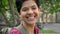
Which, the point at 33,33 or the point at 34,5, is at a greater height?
the point at 34,5

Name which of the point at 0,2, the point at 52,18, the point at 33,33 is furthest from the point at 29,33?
the point at 52,18

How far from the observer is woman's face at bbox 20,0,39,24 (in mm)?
1525

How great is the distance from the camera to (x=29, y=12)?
1.52 metres

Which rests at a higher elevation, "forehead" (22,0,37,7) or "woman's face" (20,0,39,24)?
"forehead" (22,0,37,7)

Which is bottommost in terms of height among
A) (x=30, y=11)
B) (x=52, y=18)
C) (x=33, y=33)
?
(x=52, y=18)

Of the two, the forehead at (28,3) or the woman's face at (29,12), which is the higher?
the forehead at (28,3)

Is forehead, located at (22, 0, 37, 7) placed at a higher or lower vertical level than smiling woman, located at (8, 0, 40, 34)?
higher

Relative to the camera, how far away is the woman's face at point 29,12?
1525 mm

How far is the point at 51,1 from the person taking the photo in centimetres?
634

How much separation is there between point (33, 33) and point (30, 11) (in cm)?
23

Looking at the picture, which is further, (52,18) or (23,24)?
(52,18)

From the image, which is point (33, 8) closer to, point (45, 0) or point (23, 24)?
point (23, 24)

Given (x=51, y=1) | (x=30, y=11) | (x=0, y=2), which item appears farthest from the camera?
(x=51, y=1)

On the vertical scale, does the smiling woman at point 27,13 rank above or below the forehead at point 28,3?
below
